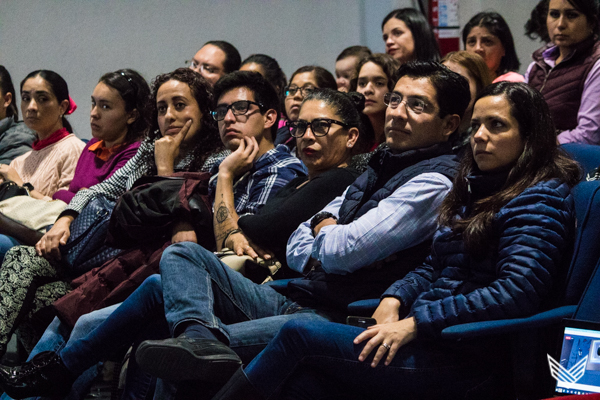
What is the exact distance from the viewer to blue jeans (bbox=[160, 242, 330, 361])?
76.2 inches

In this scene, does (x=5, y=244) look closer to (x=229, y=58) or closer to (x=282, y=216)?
(x=282, y=216)

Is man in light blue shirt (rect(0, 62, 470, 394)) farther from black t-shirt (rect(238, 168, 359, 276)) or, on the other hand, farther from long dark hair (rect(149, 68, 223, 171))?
long dark hair (rect(149, 68, 223, 171))

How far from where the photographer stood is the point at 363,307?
1848 millimetres

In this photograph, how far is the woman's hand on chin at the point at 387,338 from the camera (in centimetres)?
162

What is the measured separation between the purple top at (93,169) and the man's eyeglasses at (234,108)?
2.28 ft

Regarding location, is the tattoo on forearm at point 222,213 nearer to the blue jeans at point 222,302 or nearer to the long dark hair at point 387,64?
the blue jeans at point 222,302

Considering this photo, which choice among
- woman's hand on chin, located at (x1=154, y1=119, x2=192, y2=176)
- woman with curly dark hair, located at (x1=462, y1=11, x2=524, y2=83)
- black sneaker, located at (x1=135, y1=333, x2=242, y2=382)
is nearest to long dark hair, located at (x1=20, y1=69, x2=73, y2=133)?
woman's hand on chin, located at (x1=154, y1=119, x2=192, y2=176)

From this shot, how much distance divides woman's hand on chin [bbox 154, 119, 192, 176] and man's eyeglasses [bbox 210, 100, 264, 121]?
0.76 ft

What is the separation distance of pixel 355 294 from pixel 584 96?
1.43 meters

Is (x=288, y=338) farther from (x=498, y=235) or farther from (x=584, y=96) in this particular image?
(x=584, y=96)

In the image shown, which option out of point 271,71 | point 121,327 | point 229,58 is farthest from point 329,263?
point 229,58

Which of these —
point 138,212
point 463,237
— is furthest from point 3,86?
point 463,237

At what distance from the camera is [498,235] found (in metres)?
1.70

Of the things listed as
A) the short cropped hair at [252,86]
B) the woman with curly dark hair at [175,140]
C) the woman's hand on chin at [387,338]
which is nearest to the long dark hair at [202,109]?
the woman with curly dark hair at [175,140]
